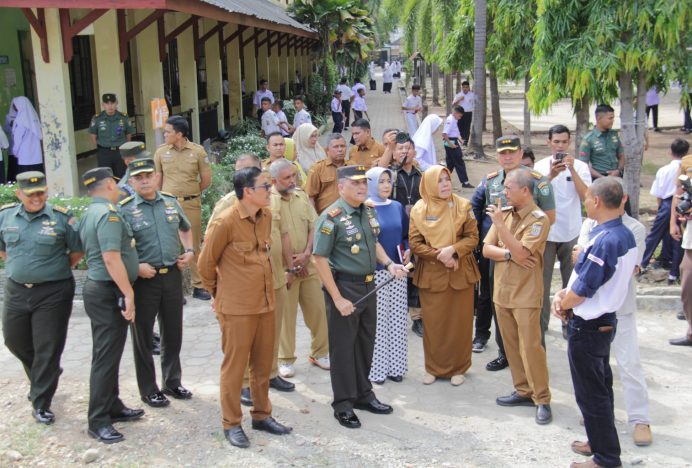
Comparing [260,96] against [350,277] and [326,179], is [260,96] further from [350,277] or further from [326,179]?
[350,277]

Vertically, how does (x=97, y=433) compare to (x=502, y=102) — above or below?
below

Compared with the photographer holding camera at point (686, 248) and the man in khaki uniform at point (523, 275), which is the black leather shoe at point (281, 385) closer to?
the man in khaki uniform at point (523, 275)

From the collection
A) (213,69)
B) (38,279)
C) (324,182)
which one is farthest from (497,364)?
(213,69)

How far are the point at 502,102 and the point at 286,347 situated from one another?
3653cm

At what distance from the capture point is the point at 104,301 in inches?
186

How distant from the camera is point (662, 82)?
9383 mm

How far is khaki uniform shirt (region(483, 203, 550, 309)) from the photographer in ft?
16.2

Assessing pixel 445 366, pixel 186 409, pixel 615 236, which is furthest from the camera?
pixel 445 366

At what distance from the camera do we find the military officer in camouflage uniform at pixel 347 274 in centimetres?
489

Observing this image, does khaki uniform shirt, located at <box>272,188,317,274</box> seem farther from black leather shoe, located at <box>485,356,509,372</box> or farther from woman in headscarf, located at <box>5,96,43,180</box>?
woman in headscarf, located at <box>5,96,43,180</box>

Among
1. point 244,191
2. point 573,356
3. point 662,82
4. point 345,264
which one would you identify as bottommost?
point 573,356

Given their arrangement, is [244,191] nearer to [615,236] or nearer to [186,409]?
[186,409]

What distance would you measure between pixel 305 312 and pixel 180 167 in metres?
2.35

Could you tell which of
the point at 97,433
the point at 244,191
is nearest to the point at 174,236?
the point at 244,191
